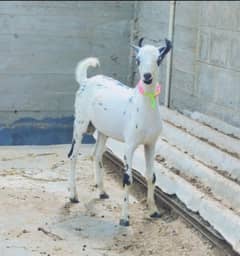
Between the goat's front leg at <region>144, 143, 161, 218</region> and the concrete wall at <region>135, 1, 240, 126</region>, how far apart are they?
1093mm

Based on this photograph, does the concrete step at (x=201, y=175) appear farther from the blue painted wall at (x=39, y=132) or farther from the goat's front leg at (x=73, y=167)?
the blue painted wall at (x=39, y=132)

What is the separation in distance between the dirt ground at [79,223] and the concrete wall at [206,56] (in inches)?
45.0

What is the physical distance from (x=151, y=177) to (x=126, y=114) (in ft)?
1.68

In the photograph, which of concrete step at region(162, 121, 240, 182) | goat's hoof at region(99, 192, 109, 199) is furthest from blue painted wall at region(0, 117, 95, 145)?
goat's hoof at region(99, 192, 109, 199)

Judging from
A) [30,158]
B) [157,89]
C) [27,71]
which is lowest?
[30,158]

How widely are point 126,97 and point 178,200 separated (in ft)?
2.84

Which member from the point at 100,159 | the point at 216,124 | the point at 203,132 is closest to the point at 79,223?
the point at 100,159

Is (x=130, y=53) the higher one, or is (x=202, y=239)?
(x=130, y=53)

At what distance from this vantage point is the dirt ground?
402 cm

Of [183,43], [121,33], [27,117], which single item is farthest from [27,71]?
[183,43]

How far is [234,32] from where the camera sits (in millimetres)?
5328

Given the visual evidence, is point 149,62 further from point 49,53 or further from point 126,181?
point 49,53

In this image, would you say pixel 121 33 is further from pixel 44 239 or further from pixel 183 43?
pixel 44 239

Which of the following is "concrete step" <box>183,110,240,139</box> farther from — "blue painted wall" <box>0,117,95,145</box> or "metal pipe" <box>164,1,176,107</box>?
"blue painted wall" <box>0,117,95,145</box>
